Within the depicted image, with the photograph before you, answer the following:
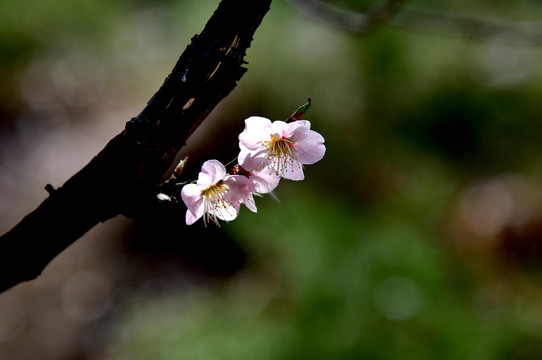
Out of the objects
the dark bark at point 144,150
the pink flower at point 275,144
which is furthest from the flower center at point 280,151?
the dark bark at point 144,150

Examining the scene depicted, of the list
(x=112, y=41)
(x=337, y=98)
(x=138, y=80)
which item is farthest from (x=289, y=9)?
(x=112, y=41)

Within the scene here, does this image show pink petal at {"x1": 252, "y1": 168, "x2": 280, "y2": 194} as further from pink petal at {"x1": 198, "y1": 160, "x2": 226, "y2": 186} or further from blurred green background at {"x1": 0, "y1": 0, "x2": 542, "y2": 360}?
blurred green background at {"x1": 0, "y1": 0, "x2": 542, "y2": 360}

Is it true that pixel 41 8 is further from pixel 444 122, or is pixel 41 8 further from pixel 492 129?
pixel 492 129

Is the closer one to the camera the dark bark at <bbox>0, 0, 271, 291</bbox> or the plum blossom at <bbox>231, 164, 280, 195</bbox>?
the dark bark at <bbox>0, 0, 271, 291</bbox>

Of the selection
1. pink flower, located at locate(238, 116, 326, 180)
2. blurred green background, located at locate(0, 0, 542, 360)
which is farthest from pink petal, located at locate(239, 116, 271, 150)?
blurred green background, located at locate(0, 0, 542, 360)

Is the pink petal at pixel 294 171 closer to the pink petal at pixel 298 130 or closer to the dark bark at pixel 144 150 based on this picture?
the pink petal at pixel 298 130
